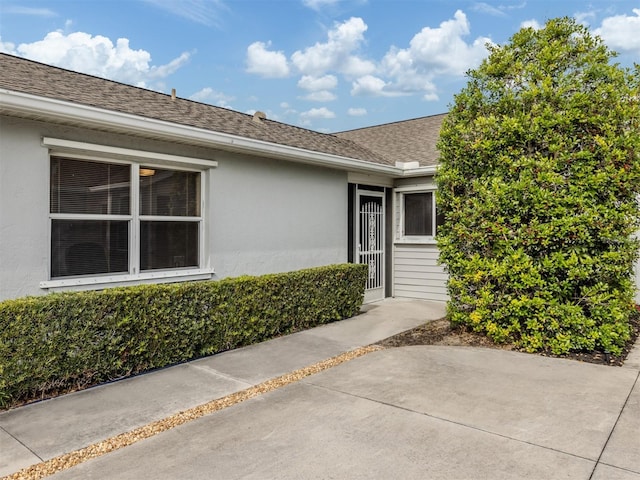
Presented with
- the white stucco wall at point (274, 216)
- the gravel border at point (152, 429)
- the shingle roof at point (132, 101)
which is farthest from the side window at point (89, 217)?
the gravel border at point (152, 429)

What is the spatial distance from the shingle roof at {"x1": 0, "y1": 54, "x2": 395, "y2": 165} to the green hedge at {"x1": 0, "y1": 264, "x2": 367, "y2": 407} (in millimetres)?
2102

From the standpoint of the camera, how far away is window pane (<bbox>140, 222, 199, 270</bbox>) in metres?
5.44

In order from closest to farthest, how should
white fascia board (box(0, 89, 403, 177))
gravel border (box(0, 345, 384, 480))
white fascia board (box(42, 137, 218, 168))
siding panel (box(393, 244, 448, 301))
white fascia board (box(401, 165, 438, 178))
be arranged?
gravel border (box(0, 345, 384, 480)) → white fascia board (box(0, 89, 403, 177)) → white fascia board (box(42, 137, 218, 168)) → white fascia board (box(401, 165, 438, 178)) → siding panel (box(393, 244, 448, 301))

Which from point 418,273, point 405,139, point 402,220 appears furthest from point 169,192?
point 405,139

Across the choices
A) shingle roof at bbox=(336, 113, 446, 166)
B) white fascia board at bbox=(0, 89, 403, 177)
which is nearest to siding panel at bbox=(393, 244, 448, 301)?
shingle roof at bbox=(336, 113, 446, 166)

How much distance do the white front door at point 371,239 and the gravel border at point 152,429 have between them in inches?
168

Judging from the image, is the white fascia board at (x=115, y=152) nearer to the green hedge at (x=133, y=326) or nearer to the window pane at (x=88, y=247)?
the window pane at (x=88, y=247)

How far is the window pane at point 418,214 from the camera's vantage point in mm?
9377

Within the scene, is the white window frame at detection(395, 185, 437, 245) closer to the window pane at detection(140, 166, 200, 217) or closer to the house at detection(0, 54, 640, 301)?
the house at detection(0, 54, 640, 301)

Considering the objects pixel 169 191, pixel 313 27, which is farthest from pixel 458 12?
pixel 169 191

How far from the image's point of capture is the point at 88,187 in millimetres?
4883

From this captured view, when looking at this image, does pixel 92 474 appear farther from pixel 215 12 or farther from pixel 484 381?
pixel 215 12

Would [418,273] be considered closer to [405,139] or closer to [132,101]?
[405,139]

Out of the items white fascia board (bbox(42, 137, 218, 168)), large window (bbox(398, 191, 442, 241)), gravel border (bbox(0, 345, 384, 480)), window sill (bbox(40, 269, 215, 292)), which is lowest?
gravel border (bbox(0, 345, 384, 480))
